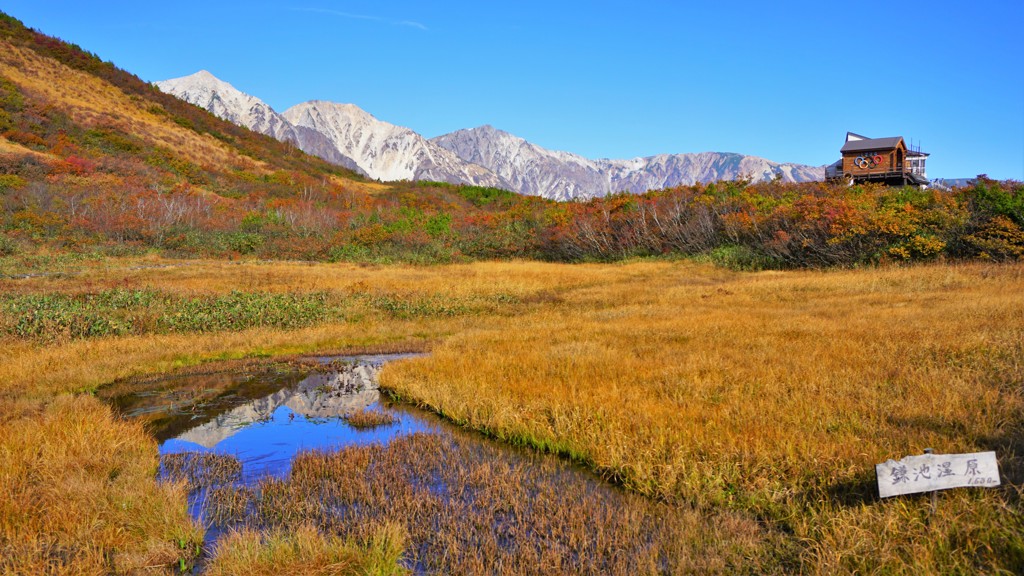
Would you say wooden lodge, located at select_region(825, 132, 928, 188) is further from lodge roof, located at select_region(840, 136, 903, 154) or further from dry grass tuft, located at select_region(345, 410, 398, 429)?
dry grass tuft, located at select_region(345, 410, 398, 429)

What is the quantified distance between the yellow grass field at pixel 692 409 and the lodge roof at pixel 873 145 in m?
39.4

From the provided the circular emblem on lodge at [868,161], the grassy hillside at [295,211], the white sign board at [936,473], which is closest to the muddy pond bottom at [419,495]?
the white sign board at [936,473]

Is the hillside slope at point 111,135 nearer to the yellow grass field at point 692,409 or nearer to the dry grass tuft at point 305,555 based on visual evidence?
the yellow grass field at point 692,409

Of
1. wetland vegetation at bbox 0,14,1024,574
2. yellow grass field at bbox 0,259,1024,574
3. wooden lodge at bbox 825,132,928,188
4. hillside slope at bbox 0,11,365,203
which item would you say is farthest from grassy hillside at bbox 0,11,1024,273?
wooden lodge at bbox 825,132,928,188

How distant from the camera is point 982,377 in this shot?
932cm

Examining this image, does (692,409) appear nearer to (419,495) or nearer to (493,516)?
(493,516)

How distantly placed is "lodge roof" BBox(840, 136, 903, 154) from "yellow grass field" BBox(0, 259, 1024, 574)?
129ft

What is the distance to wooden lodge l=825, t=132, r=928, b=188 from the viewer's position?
54.6 m

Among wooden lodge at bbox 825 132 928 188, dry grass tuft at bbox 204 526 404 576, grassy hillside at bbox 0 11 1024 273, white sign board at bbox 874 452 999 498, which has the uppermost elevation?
wooden lodge at bbox 825 132 928 188

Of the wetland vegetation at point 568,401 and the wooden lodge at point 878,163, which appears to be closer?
the wetland vegetation at point 568,401

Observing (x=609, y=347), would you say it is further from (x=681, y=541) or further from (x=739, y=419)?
(x=681, y=541)

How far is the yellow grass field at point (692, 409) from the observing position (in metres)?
5.39

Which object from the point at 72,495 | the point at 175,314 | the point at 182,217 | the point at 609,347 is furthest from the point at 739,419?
the point at 182,217

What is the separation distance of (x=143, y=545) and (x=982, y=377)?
36.7ft
